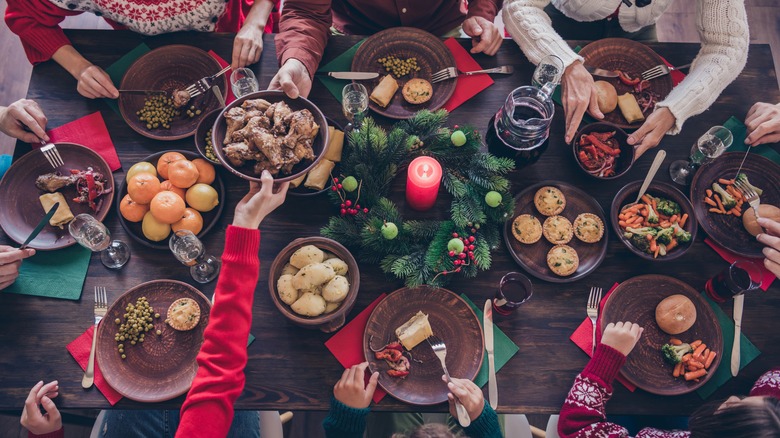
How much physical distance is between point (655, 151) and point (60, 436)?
231cm

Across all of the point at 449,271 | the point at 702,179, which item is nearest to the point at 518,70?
the point at 702,179

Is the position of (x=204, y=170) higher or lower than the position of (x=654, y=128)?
lower

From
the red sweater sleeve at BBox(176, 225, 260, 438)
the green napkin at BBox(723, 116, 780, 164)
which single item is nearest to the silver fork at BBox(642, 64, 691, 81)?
the green napkin at BBox(723, 116, 780, 164)

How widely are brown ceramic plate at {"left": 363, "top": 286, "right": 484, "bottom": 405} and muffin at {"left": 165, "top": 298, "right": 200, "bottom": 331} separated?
543 millimetres

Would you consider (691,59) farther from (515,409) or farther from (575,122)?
(515,409)

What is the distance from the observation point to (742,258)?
1.64 meters

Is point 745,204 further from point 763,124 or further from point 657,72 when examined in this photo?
point 657,72

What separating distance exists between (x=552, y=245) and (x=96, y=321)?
59.5 inches

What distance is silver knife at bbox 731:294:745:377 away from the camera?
153 cm

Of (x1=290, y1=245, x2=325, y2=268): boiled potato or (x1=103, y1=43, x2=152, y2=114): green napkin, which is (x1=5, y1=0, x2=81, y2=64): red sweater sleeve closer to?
(x1=103, y1=43, x2=152, y2=114): green napkin

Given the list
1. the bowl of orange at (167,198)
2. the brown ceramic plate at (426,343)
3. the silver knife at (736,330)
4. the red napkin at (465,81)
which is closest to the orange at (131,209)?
the bowl of orange at (167,198)

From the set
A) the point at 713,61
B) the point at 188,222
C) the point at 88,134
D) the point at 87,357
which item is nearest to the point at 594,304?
the point at 713,61

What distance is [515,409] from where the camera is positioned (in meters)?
1.50

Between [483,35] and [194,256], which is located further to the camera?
[483,35]
